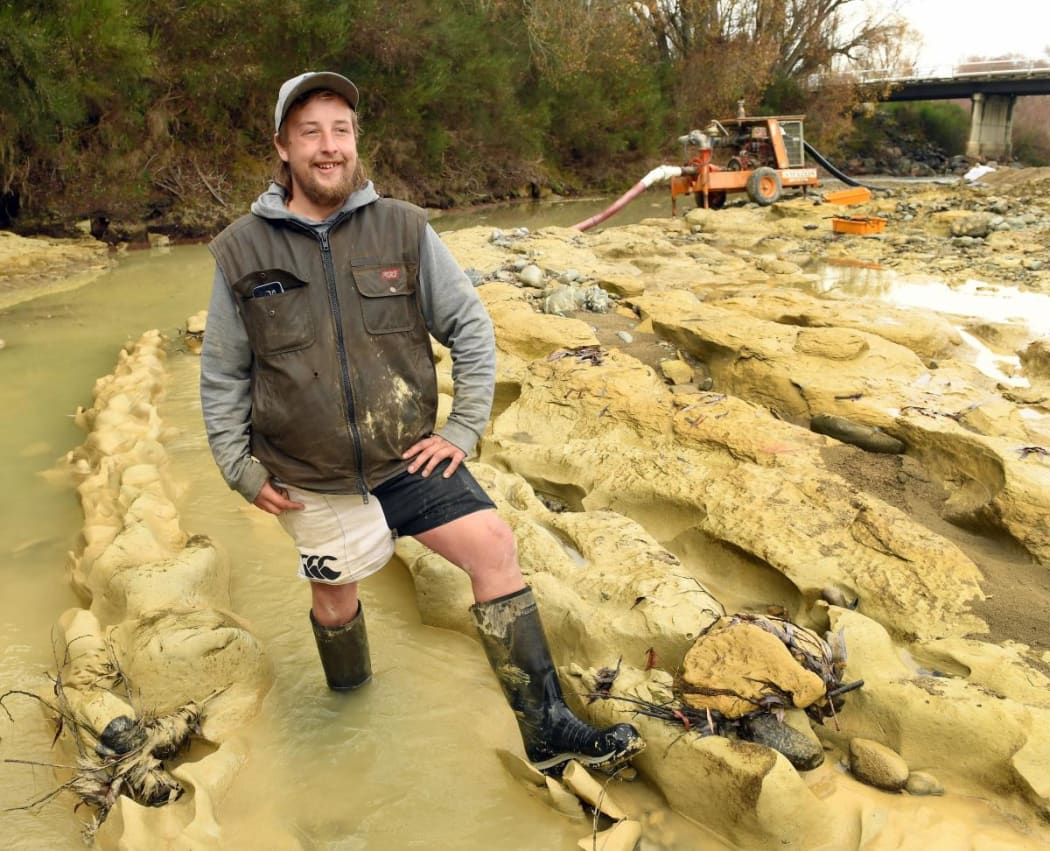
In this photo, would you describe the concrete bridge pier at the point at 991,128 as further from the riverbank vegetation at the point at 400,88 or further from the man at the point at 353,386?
the man at the point at 353,386

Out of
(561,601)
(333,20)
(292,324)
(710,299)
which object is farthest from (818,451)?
(333,20)

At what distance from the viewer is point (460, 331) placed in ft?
6.75

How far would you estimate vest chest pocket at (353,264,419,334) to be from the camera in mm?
1929

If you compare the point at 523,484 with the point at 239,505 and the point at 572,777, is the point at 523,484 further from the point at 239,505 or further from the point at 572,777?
the point at 572,777

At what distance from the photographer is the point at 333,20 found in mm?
15594

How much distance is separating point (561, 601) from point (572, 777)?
721 millimetres

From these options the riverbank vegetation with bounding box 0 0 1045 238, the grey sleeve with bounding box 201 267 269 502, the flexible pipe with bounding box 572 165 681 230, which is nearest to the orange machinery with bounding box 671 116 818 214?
the flexible pipe with bounding box 572 165 681 230

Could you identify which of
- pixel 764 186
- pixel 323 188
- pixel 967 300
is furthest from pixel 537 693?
pixel 764 186

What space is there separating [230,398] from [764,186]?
523 inches

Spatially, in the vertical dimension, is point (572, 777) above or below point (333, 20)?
below

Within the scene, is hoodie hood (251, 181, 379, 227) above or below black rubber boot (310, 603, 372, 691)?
above

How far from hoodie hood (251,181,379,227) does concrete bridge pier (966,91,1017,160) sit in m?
36.2

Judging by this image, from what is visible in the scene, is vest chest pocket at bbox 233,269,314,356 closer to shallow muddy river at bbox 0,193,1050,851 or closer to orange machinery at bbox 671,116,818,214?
shallow muddy river at bbox 0,193,1050,851

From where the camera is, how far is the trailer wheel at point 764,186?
45.5ft
